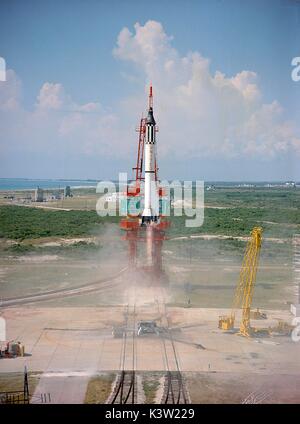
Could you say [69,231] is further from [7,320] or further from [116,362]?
[116,362]

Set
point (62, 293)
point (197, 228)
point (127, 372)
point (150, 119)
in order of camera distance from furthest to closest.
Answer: point (197, 228), point (62, 293), point (150, 119), point (127, 372)

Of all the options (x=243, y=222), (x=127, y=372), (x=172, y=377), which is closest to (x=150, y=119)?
(x=127, y=372)

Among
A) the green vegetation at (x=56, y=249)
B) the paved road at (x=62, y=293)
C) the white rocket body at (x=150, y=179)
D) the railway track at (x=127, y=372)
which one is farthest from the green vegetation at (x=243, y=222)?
the railway track at (x=127, y=372)

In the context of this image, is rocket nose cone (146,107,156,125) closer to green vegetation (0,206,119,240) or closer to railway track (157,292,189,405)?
railway track (157,292,189,405)

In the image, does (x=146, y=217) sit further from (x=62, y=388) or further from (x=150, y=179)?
(x=62, y=388)

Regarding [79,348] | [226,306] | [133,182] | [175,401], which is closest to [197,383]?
[175,401]

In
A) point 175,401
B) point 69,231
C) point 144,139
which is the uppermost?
point 144,139

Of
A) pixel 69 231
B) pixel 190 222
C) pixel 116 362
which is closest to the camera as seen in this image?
pixel 116 362
